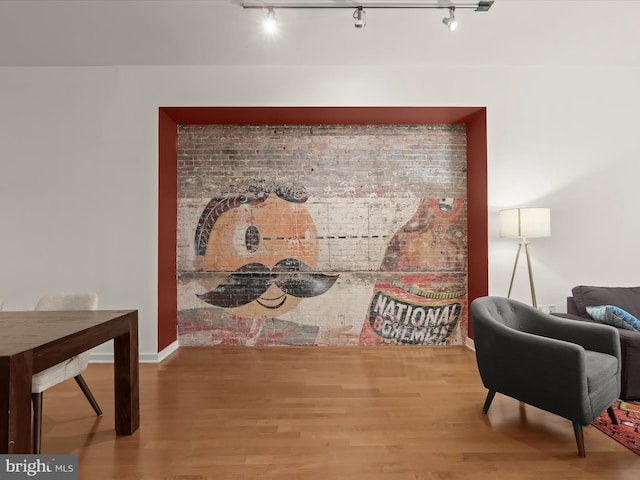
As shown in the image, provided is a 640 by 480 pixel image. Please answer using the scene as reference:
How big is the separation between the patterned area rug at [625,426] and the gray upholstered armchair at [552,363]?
0.08 metres

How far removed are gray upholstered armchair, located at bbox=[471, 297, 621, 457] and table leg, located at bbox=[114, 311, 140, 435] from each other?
2.32 m

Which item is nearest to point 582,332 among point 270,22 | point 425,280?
point 425,280

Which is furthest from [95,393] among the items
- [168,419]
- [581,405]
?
[581,405]

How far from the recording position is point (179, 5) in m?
3.03

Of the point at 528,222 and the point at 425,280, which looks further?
the point at 425,280

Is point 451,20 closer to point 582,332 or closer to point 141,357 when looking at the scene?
point 582,332

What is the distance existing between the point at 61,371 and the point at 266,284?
247 cm

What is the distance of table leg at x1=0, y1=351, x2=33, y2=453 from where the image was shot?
143 centimetres

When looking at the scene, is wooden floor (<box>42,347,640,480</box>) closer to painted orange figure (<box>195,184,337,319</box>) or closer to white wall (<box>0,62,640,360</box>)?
painted orange figure (<box>195,184,337,319</box>)

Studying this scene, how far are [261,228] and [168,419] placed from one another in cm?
A: 239

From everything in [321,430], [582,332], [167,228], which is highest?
[167,228]

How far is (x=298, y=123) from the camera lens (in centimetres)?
455

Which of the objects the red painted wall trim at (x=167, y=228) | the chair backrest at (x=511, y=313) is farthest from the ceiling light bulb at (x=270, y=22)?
the chair backrest at (x=511, y=313)

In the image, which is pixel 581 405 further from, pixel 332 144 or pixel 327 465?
pixel 332 144
